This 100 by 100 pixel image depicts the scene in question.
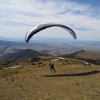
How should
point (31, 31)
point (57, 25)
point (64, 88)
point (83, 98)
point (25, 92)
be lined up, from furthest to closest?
point (57, 25) < point (31, 31) < point (64, 88) < point (25, 92) < point (83, 98)

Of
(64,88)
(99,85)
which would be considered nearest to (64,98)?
(64,88)

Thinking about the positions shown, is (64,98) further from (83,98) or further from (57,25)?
(57,25)

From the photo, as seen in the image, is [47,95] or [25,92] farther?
[25,92]

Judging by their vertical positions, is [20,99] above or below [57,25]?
below

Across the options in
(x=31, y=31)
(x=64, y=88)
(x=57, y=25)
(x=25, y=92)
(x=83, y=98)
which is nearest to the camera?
(x=83, y=98)

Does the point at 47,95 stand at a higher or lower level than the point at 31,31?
lower

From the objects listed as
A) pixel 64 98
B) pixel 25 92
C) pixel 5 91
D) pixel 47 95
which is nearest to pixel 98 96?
pixel 64 98

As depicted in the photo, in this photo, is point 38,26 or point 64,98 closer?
point 64,98

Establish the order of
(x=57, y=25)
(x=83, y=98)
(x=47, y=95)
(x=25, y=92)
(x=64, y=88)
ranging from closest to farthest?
(x=83, y=98) → (x=47, y=95) → (x=25, y=92) → (x=64, y=88) → (x=57, y=25)

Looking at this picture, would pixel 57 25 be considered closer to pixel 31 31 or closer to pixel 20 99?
pixel 31 31
